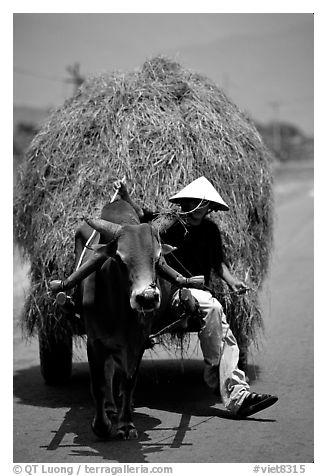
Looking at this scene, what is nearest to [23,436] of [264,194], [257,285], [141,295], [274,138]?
[141,295]

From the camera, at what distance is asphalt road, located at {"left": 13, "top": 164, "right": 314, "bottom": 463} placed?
5770 millimetres

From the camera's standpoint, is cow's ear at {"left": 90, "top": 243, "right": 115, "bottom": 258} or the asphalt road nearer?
Answer: cow's ear at {"left": 90, "top": 243, "right": 115, "bottom": 258}

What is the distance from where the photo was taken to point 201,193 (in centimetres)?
635

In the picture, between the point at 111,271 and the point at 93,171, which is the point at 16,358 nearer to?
the point at 93,171

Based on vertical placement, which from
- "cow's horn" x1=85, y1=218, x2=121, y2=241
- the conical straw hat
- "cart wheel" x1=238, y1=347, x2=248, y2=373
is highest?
the conical straw hat

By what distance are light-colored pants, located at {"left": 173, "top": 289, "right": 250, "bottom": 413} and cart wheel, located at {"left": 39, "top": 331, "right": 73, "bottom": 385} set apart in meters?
1.51

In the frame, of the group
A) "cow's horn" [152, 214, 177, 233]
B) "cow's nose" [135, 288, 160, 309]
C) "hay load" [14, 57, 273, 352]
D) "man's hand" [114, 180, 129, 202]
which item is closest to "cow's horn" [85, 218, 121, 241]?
"cow's nose" [135, 288, 160, 309]

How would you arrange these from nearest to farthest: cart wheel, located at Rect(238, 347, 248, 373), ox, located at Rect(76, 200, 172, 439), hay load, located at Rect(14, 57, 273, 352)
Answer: ox, located at Rect(76, 200, 172, 439)
hay load, located at Rect(14, 57, 273, 352)
cart wheel, located at Rect(238, 347, 248, 373)

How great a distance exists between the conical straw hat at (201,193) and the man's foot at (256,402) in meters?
1.37

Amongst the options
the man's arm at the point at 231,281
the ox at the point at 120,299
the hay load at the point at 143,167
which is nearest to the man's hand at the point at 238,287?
the man's arm at the point at 231,281

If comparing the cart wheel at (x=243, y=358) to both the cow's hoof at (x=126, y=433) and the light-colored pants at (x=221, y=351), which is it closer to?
the light-colored pants at (x=221, y=351)

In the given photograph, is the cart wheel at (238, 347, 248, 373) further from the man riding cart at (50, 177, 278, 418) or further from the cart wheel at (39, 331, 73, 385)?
the cart wheel at (39, 331, 73, 385)

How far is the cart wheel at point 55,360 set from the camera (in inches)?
296

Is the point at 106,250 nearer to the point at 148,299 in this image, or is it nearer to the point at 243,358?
the point at 148,299
